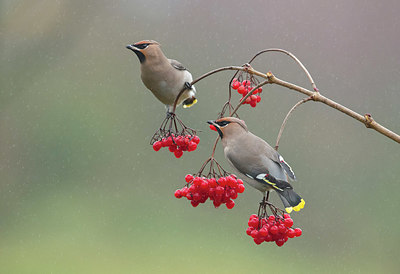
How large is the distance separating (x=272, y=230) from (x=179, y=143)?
0.32 m

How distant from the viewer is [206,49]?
21.4 ft

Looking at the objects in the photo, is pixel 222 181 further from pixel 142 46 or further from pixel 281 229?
pixel 142 46

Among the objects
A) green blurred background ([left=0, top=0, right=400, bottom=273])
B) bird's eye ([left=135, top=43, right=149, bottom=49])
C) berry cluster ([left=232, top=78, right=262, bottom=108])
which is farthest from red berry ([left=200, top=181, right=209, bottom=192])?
green blurred background ([left=0, top=0, right=400, bottom=273])

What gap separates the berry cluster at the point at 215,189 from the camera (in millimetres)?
1424

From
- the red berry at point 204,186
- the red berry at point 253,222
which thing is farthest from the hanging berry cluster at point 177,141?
the red berry at point 253,222

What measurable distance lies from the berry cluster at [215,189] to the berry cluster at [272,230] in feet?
0.28

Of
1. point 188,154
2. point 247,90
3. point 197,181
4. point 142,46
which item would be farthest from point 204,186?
point 188,154

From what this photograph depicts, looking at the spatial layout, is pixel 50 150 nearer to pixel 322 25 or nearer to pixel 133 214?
pixel 133 214

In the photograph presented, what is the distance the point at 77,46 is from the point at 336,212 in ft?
10.2

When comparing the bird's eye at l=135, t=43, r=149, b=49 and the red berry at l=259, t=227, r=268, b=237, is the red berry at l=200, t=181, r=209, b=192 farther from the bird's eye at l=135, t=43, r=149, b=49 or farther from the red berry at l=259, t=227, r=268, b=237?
the bird's eye at l=135, t=43, r=149, b=49

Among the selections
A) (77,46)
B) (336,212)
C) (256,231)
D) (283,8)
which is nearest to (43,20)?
(77,46)

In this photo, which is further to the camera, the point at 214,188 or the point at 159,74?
the point at 159,74

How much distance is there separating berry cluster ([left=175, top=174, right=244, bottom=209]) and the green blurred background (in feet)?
13.2

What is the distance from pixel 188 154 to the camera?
19.0ft
